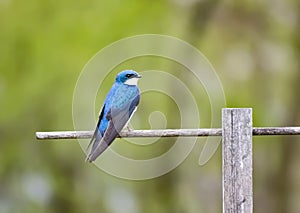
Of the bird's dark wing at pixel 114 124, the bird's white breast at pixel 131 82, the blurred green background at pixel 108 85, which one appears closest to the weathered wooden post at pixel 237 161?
the bird's dark wing at pixel 114 124

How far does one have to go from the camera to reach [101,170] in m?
7.85

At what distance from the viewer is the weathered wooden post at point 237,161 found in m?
2.50

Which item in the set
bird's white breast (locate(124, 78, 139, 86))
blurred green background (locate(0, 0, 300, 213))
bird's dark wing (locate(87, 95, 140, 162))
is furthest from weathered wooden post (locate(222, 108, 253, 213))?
blurred green background (locate(0, 0, 300, 213))

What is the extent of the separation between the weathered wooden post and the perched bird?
1.76ft

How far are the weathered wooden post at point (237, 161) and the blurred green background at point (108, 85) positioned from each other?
471 centimetres

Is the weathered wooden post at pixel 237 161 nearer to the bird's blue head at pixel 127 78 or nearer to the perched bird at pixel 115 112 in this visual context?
the perched bird at pixel 115 112

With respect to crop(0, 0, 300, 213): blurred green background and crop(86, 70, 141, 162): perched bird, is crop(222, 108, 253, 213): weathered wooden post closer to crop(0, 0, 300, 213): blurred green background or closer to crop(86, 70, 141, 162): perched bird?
crop(86, 70, 141, 162): perched bird

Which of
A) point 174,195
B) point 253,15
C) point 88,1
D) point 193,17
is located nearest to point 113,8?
point 88,1

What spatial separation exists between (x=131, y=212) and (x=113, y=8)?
197cm

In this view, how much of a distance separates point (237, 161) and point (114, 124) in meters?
0.70

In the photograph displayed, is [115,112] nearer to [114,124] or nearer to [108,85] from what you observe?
[114,124]

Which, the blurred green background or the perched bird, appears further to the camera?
the blurred green background

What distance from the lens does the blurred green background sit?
7.18 meters

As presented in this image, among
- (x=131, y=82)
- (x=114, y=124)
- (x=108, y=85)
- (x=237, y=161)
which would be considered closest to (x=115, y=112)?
(x=114, y=124)
